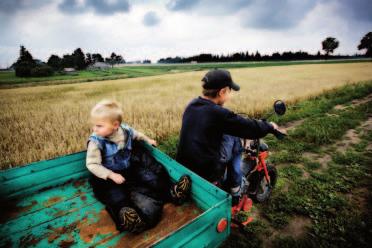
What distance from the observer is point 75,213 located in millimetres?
2141

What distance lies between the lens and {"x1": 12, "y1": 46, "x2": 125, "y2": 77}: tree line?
49594 mm

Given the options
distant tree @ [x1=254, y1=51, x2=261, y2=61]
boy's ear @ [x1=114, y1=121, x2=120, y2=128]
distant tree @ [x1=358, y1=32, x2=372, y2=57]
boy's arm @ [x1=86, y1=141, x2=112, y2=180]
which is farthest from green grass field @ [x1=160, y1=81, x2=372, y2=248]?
distant tree @ [x1=254, y1=51, x2=261, y2=61]

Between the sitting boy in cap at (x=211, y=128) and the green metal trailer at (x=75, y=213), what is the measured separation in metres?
0.23

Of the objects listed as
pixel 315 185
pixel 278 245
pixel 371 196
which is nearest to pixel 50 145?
pixel 278 245

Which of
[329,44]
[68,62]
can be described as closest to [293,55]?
[329,44]

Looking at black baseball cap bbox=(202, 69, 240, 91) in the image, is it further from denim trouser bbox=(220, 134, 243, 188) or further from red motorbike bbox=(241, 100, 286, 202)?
red motorbike bbox=(241, 100, 286, 202)

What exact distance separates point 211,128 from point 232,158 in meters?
0.58

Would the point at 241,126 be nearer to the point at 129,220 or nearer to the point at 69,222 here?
the point at 129,220

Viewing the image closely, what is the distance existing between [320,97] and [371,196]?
8760mm

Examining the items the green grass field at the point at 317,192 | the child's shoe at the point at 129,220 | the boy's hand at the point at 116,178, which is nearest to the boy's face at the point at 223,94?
the boy's hand at the point at 116,178

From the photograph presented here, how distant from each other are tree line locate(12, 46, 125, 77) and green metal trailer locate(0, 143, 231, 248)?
58287 millimetres

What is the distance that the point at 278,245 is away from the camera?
261 cm

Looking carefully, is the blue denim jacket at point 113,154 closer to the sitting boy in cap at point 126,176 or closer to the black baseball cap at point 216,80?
the sitting boy in cap at point 126,176

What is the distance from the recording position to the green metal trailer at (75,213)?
1.57 metres
